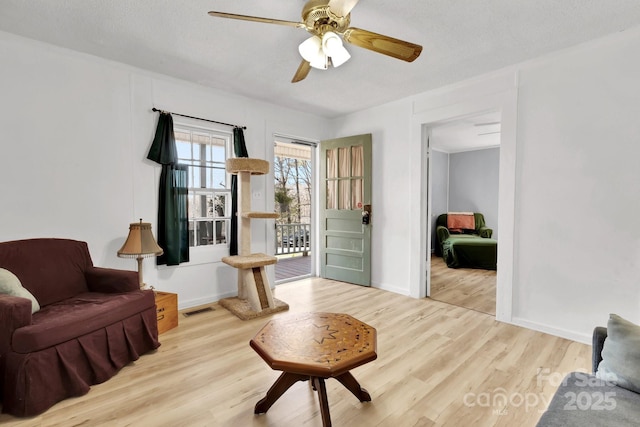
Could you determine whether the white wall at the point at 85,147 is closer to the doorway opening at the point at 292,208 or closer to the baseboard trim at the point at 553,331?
the doorway opening at the point at 292,208

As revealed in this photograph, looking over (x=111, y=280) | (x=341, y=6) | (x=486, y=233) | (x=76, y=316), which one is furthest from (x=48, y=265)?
(x=486, y=233)

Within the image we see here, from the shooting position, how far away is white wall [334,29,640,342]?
2.43m

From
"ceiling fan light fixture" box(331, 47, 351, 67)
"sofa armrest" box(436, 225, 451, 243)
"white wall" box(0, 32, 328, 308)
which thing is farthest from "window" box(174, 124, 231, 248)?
"sofa armrest" box(436, 225, 451, 243)

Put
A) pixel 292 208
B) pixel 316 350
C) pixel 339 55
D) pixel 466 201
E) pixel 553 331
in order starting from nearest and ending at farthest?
pixel 316 350 < pixel 339 55 < pixel 553 331 < pixel 466 201 < pixel 292 208

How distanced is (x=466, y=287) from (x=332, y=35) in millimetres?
3892

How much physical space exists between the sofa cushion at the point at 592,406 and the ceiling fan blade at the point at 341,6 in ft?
6.58

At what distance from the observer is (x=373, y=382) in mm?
2033

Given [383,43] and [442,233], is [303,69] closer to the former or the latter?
[383,43]

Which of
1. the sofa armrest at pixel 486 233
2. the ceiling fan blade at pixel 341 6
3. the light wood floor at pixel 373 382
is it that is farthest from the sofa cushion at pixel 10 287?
the sofa armrest at pixel 486 233

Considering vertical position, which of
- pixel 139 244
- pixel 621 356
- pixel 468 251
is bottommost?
pixel 468 251

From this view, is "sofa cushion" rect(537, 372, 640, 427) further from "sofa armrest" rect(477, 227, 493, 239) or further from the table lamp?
"sofa armrest" rect(477, 227, 493, 239)

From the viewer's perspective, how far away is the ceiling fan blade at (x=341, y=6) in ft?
5.23

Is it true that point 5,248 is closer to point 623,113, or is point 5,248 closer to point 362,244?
point 362,244

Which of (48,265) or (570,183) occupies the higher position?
(570,183)
